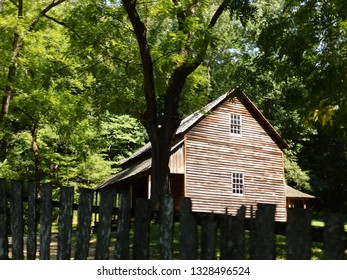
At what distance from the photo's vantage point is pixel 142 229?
4594 millimetres

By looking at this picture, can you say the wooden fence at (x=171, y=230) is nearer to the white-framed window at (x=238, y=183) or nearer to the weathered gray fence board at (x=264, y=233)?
the weathered gray fence board at (x=264, y=233)

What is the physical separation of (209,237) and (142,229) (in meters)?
0.84

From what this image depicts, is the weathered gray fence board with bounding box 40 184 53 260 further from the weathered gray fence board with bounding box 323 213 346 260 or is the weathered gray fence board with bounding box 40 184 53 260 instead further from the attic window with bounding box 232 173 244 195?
the attic window with bounding box 232 173 244 195

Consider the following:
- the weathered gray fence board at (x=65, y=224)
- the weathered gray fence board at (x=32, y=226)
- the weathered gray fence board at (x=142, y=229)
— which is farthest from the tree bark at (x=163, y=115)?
the weathered gray fence board at (x=142, y=229)

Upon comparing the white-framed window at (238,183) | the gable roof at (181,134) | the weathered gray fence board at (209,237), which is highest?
the gable roof at (181,134)

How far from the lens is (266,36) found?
353 inches

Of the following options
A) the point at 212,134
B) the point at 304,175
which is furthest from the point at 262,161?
the point at 304,175

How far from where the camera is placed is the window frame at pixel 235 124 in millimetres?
27391

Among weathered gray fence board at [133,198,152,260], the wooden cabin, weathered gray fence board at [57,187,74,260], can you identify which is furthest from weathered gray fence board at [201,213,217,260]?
the wooden cabin

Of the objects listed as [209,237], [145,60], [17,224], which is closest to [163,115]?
[145,60]

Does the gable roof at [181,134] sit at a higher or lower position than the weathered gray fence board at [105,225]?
higher

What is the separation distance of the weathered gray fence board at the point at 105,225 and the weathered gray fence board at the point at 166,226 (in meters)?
0.76

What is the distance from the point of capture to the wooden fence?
3553mm

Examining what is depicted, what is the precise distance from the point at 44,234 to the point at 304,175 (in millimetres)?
35099
